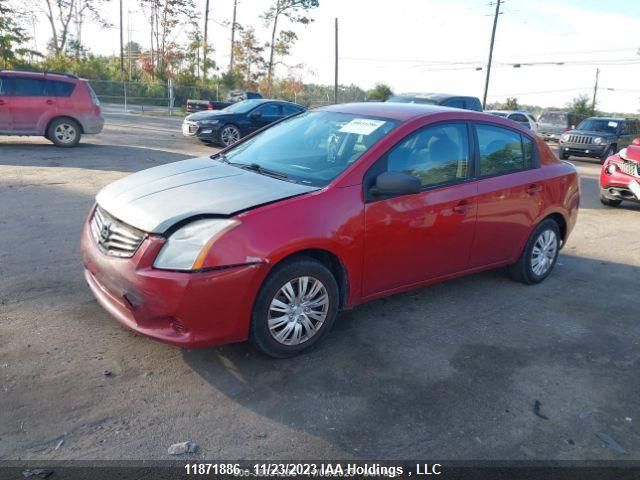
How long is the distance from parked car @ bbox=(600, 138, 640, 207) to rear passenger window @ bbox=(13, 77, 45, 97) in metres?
12.3

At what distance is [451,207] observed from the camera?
14.6ft

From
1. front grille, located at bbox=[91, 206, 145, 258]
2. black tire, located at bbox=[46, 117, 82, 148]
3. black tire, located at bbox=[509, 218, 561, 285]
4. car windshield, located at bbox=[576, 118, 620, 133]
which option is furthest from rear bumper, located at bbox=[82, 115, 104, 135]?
car windshield, located at bbox=[576, 118, 620, 133]

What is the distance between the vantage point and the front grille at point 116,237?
134 inches

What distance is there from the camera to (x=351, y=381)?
3.53 metres

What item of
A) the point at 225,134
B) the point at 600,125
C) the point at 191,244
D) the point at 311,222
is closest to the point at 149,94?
the point at 225,134

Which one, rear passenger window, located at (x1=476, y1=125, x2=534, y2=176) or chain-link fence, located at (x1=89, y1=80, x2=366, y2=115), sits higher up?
chain-link fence, located at (x1=89, y1=80, x2=366, y2=115)

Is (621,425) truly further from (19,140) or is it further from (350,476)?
(19,140)

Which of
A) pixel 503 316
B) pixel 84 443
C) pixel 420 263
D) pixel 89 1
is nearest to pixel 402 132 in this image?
pixel 420 263

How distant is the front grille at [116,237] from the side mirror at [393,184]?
1629 mm

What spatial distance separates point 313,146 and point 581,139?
17435mm

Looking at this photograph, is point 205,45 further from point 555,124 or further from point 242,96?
point 555,124

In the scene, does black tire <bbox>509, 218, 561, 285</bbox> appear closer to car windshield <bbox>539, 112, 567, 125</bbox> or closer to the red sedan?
the red sedan

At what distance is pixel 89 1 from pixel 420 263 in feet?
178

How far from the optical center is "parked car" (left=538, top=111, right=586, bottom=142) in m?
28.4
